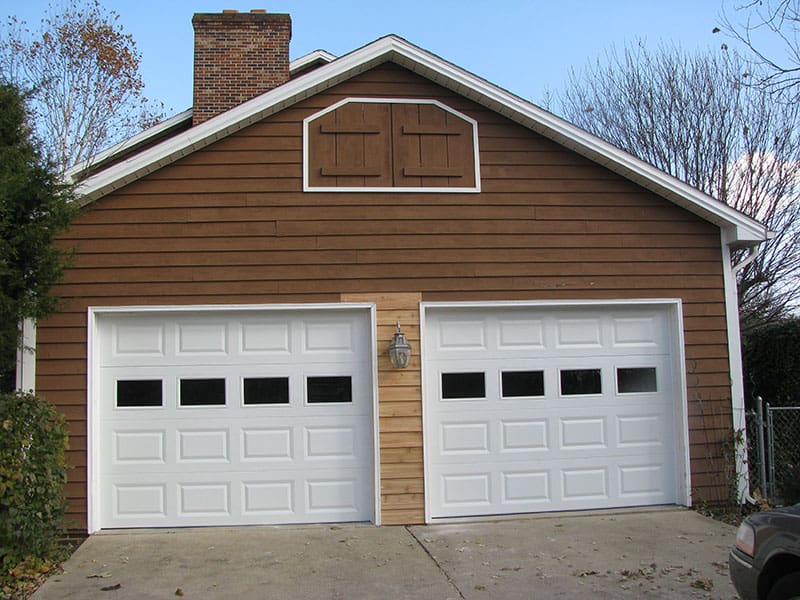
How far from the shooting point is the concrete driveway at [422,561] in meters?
6.00

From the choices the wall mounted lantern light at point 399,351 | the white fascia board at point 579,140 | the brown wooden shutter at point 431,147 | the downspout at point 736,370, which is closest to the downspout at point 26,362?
the wall mounted lantern light at point 399,351

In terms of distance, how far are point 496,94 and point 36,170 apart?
15.7 feet

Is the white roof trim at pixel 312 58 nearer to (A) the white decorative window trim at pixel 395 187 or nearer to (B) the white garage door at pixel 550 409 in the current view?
(A) the white decorative window trim at pixel 395 187

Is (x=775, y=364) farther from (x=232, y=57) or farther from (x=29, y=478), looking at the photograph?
(x=29, y=478)

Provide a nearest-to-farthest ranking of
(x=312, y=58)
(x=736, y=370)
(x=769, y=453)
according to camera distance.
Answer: (x=736, y=370) → (x=769, y=453) → (x=312, y=58)

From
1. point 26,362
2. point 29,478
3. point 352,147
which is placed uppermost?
point 352,147

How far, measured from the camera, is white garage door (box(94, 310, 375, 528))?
316 inches

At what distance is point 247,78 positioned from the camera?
10.2 m

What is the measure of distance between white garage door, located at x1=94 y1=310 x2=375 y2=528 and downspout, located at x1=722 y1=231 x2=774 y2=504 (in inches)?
165

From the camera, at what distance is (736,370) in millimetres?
8703

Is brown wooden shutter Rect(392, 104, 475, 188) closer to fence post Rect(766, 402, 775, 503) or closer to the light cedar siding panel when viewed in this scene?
the light cedar siding panel

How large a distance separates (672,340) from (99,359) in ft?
21.2

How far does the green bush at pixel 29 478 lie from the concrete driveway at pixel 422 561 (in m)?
0.38

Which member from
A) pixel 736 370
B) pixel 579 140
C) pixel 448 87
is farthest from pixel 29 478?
pixel 736 370
